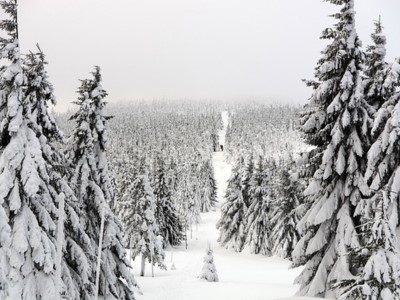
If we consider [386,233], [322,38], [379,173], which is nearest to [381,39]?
[322,38]

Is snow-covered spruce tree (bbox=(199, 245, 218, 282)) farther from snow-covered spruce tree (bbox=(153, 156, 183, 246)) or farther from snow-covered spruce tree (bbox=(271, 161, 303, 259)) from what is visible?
snow-covered spruce tree (bbox=(153, 156, 183, 246))

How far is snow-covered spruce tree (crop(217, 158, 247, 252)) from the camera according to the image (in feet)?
232

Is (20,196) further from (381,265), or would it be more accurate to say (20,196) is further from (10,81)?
(381,265)

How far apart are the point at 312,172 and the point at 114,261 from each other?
1137cm

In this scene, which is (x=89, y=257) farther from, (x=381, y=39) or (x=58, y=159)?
(x=381, y=39)

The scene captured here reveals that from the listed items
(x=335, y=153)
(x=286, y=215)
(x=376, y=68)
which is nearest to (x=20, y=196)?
(x=335, y=153)

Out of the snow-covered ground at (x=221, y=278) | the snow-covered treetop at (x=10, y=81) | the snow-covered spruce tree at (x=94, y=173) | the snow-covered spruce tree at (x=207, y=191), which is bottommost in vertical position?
the snow-covered spruce tree at (x=207, y=191)

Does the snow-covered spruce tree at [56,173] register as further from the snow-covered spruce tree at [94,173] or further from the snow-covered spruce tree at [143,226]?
the snow-covered spruce tree at [143,226]

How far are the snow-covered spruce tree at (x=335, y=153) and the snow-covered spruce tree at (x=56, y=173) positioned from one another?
9230 mm

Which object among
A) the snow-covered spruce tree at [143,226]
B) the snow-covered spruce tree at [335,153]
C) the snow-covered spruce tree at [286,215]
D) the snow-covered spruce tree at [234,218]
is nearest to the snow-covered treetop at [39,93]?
the snow-covered spruce tree at [335,153]

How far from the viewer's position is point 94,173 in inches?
869

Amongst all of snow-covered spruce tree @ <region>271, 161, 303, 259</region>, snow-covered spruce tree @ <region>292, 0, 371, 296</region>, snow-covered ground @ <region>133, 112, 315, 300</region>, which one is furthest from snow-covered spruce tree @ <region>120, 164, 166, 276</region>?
snow-covered spruce tree @ <region>292, 0, 371, 296</region>

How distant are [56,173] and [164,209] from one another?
56.5 meters

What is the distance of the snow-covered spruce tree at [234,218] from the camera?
70688 mm
